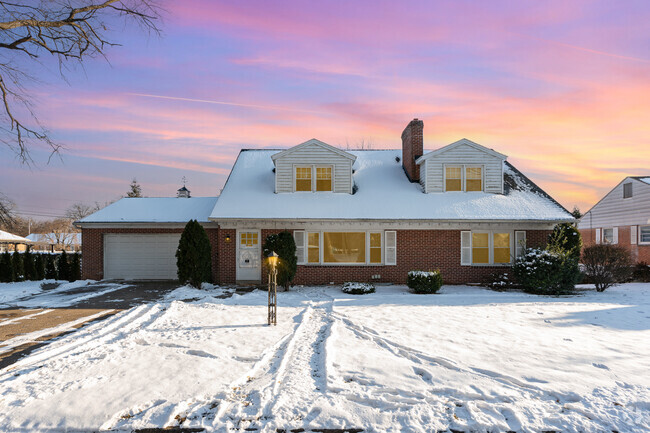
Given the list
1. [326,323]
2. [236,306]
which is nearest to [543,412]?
[326,323]

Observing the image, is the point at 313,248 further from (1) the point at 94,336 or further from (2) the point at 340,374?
(2) the point at 340,374

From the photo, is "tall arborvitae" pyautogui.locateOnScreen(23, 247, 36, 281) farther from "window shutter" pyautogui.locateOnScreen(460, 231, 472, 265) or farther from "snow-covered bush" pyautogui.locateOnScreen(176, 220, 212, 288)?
"window shutter" pyautogui.locateOnScreen(460, 231, 472, 265)

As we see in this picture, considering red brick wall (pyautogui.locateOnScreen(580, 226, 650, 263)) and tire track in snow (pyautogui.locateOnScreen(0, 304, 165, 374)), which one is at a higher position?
red brick wall (pyautogui.locateOnScreen(580, 226, 650, 263))

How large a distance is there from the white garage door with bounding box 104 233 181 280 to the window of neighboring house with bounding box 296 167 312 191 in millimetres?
6228

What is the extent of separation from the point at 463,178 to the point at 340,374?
43.9 feet

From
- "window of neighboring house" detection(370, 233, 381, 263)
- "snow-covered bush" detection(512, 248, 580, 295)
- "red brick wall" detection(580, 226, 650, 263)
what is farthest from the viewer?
"red brick wall" detection(580, 226, 650, 263)

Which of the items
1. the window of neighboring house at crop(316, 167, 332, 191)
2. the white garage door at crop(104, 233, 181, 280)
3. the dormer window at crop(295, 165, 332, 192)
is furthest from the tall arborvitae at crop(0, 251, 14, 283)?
the window of neighboring house at crop(316, 167, 332, 191)

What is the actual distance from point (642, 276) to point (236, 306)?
20.6 meters

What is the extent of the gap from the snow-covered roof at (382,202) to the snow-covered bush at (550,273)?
1805 mm

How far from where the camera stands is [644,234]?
23.8 m

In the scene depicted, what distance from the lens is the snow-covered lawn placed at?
13.7 feet

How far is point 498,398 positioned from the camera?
183 inches

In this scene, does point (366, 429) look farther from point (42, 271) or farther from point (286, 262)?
point (42, 271)

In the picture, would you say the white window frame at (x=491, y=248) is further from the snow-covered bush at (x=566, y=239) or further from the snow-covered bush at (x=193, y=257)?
the snow-covered bush at (x=193, y=257)
